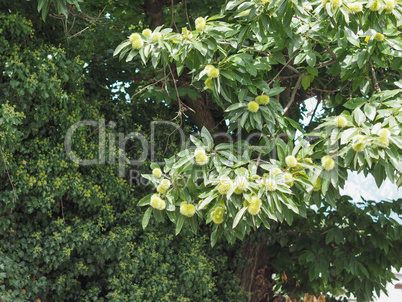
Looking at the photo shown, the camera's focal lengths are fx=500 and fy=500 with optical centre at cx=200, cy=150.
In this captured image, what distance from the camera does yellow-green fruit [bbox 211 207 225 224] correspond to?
2346mm

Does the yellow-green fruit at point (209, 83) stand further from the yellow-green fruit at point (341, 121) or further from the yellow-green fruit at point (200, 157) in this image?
the yellow-green fruit at point (341, 121)

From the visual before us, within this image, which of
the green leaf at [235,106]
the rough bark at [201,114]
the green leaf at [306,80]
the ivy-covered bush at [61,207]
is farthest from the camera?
the rough bark at [201,114]

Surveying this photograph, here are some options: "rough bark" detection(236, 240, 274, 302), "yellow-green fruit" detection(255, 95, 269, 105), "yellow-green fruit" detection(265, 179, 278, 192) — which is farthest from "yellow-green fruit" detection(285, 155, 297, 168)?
"rough bark" detection(236, 240, 274, 302)

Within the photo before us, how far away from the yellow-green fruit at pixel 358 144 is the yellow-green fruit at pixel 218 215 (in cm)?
66

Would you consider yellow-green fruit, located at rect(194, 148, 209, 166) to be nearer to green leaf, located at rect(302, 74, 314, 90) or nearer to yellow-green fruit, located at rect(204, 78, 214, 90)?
yellow-green fruit, located at rect(204, 78, 214, 90)

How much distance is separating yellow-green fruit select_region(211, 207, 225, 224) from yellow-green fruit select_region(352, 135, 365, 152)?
0.66 meters

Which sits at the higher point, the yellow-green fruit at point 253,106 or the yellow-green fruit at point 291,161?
the yellow-green fruit at point 253,106

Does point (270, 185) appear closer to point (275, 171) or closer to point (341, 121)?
point (275, 171)

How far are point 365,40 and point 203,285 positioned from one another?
8.57ft

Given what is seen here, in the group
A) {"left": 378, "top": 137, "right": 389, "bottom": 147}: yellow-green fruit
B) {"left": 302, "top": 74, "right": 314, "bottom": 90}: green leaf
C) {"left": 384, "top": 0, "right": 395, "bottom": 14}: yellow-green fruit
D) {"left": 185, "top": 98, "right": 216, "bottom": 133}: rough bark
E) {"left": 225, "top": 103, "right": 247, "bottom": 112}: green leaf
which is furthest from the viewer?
{"left": 185, "top": 98, "right": 216, "bottom": 133}: rough bark

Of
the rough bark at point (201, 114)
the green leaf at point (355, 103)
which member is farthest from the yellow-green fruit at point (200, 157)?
the rough bark at point (201, 114)

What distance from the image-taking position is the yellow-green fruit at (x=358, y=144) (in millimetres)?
2160

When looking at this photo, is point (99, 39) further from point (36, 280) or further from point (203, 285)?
point (203, 285)

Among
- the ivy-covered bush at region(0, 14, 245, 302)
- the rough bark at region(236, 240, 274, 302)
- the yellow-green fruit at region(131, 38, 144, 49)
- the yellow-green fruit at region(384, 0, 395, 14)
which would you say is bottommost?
the rough bark at region(236, 240, 274, 302)
